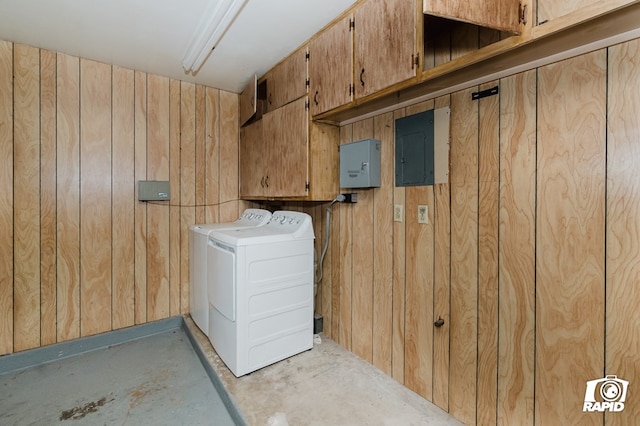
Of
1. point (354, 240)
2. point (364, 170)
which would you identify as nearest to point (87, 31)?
point (364, 170)

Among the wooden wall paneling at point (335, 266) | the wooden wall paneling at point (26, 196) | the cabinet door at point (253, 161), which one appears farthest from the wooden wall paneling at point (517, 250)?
the wooden wall paneling at point (26, 196)

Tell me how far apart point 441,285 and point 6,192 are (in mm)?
3155

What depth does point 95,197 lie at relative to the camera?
262cm

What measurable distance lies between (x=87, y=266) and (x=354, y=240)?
227 cm

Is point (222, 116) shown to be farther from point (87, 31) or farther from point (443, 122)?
point (443, 122)

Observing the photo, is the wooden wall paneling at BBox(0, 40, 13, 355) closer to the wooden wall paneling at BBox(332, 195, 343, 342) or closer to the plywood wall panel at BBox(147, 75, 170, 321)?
the plywood wall panel at BBox(147, 75, 170, 321)

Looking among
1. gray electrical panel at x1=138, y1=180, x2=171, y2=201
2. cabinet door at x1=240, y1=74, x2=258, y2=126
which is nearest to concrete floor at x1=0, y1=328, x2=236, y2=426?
gray electrical panel at x1=138, y1=180, x2=171, y2=201

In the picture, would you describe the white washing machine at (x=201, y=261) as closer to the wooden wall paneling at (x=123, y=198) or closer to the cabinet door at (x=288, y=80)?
the wooden wall paneling at (x=123, y=198)

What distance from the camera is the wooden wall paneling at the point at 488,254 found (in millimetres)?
1521

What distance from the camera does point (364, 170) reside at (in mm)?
2098

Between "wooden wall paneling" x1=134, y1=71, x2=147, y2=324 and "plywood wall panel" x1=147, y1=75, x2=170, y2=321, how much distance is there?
0.11ft

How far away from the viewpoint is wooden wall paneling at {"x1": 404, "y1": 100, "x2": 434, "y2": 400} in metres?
1.83

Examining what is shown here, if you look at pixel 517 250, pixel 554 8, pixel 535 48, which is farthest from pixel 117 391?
pixel 554 8

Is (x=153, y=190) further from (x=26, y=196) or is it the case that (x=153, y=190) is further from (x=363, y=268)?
(x=363, y=268)
